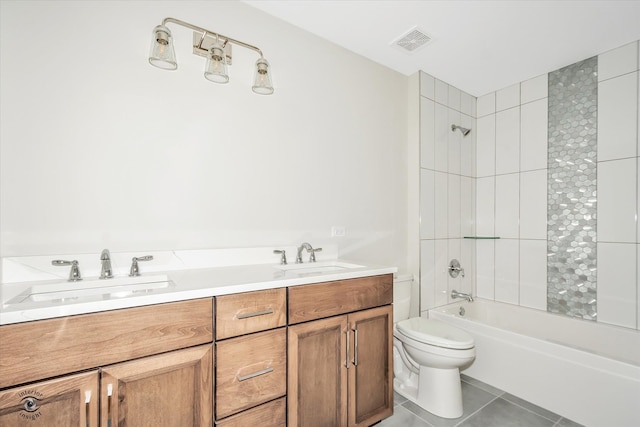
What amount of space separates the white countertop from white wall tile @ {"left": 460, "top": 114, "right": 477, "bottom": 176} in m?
1.64

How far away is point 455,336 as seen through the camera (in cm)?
181

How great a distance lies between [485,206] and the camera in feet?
9.21

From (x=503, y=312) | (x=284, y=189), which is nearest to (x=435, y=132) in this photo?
(x=284, y=189)

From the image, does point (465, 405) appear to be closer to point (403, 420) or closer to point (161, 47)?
point (403, 420)

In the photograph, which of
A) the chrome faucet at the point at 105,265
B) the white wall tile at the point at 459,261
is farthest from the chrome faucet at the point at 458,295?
the chrome faucet at the point at 105,265

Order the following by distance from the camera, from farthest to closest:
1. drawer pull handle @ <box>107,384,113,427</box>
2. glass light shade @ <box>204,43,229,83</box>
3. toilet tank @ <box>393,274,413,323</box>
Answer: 1. toilet tank @ <box>393,274,413,323</box>
2. glass light shade @ <box>204,43,229,83</box>
3. drawer pull handle @ <box>107,384,113,427</box>

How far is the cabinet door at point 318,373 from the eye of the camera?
126 centimetres

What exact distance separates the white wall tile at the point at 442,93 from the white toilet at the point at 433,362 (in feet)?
5.87

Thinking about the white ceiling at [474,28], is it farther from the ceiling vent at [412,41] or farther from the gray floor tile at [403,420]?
the gray floor tile at [403,420]

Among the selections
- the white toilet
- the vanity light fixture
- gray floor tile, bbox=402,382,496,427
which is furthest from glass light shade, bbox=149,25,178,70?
gray floor tile, bbox=402,382,496,427

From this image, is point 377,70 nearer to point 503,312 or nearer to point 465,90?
point 465,90

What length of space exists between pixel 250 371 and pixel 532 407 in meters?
1.81

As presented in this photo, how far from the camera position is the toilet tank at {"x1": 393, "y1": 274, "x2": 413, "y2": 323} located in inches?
82.3

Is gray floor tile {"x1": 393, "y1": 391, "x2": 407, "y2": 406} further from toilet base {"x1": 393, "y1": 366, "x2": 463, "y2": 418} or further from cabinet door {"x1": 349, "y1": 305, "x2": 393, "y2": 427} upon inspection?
cabinet door {"x1": 349, "y1": 305, "x2": 393, "y2": 427}
